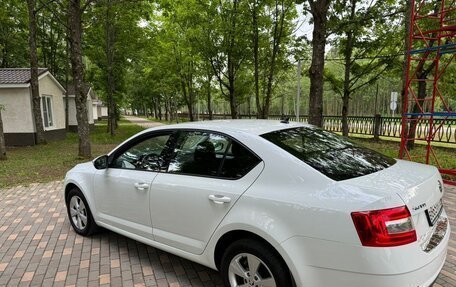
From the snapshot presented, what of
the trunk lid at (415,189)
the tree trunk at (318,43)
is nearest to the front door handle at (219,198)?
the trunk lid at (415,189)

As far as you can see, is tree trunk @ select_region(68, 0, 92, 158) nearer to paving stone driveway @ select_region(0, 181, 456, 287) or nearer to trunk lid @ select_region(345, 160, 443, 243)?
paving stone driveway @ select_region(0, 181, 456, 287)

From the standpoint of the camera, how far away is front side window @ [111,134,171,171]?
3326 mm

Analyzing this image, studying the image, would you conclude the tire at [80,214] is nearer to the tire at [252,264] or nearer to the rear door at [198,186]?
the rear door at [198,186]

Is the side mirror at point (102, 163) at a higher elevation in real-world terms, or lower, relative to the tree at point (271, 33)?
lower

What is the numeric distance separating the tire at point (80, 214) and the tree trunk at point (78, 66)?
660cm

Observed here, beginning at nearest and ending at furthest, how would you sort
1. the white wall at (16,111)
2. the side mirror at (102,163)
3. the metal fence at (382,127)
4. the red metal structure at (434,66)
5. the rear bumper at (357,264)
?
the rear bumper at (357,264), the side mirror at (102,163), the red metal structure at (434,66), the metal fence at (382,127), the white wall at (16,111)

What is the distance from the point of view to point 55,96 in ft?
63.4

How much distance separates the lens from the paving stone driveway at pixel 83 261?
3.23 meters

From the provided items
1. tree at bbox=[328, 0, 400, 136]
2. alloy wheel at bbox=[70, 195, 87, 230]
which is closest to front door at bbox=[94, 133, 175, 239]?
alloy wheel at bbox=[70, 195, 87, 230]

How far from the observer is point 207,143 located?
304 centimetres

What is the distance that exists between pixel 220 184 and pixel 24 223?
3998 mm

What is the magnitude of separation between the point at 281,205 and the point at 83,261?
264 cm

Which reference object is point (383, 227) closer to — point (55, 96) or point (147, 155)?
point (147, 155)

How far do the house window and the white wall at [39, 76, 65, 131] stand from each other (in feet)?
0.61
